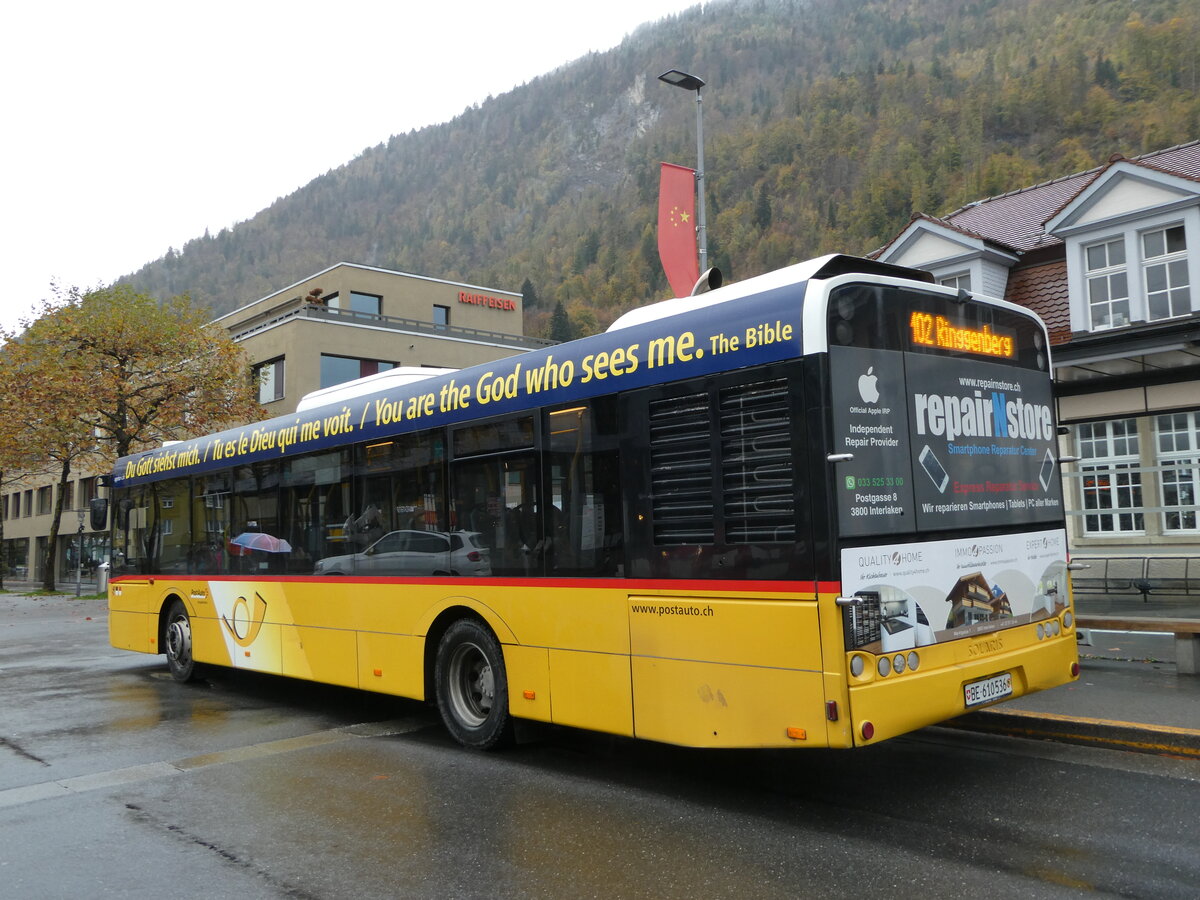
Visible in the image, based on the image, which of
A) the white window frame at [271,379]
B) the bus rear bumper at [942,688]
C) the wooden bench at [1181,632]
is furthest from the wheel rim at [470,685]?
the white window frame at [271,379]

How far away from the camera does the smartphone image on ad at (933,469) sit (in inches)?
220

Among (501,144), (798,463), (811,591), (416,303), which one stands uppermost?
(501,144)

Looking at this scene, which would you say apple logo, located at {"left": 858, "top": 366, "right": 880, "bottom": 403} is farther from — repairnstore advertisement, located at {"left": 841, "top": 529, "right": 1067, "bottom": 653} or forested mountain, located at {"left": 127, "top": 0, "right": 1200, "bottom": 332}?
forested mountain, located at {"left": 127, "top": 0, "right": 1200, "bottom": 332}

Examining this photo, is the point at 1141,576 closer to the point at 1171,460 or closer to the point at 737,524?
the point at 1171,460

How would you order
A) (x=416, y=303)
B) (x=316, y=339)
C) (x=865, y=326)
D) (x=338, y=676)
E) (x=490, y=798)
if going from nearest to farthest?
(x=865, y=326) → (x=490, y=798) → (x=338, y=676) → (x=316, y=339) → (x=416, y=303)

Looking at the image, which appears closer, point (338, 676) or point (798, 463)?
point (798, 463)

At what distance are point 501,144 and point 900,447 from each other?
191796 millimetres

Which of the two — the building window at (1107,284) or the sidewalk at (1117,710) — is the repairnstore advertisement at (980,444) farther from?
the building window at (1107,284)

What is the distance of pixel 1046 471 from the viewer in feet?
21.3

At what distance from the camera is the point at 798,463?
5.19 metres

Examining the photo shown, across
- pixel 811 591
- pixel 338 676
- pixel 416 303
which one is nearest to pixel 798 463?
pixel 811 591

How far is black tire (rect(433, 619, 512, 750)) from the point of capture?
7.10 metres

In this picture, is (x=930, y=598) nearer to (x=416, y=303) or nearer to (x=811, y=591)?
(x=811, y=591)

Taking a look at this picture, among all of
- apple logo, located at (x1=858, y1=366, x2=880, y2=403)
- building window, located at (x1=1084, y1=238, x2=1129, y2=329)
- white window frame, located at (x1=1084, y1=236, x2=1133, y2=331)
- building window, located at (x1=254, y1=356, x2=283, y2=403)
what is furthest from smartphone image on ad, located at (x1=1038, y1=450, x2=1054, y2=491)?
building window, located at (x1=254, y1=356, x2=283, y2=403)
